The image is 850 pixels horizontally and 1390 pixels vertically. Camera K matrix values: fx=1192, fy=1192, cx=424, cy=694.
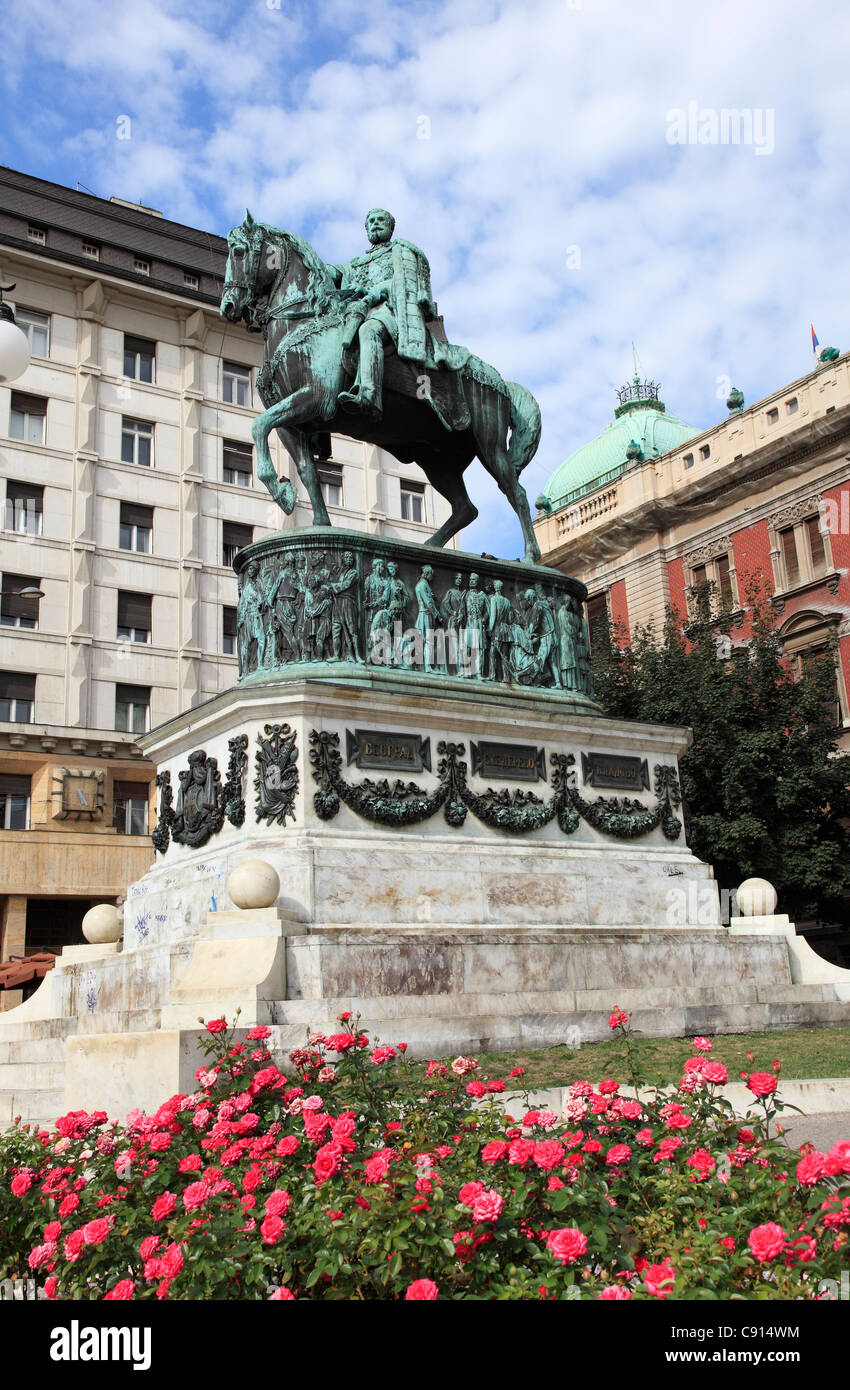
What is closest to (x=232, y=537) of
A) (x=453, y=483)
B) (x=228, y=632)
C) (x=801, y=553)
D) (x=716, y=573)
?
(x=228, y=632)

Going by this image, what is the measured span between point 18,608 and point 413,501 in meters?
16.5

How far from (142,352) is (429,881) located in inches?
1370

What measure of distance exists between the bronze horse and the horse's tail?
0.05 ft

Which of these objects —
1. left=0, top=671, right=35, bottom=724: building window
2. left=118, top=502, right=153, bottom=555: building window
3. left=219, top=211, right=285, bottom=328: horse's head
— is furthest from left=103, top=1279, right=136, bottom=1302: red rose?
left=118, top=502, right=153, bottom=555: building window

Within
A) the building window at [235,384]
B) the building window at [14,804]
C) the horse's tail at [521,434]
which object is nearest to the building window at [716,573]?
the building window at [235,384]

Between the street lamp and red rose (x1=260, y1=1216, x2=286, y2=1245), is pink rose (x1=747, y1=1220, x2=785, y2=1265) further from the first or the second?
the street lamp

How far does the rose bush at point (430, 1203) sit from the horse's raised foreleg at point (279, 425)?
35.4 feet

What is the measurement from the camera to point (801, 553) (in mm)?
39375

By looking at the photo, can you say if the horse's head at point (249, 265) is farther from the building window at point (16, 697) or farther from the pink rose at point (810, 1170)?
the building window at point (16, 697)

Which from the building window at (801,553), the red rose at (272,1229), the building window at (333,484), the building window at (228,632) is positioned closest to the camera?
the red rose at (272,1229)

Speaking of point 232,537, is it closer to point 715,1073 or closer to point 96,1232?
point 715,1073

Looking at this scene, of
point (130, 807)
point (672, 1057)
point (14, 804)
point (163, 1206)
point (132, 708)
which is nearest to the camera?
point (163, 1206)

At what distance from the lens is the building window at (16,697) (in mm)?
36312
